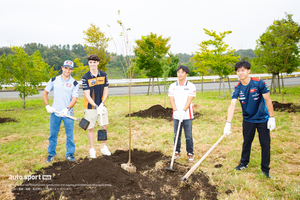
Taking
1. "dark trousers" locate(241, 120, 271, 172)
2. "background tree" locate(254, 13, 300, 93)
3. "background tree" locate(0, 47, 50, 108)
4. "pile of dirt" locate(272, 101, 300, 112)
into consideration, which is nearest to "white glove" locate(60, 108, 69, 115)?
"dark trousers" locate(241, 120, 271, 172)

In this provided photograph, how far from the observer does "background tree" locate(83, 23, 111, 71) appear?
13.7m

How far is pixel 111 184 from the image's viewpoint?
3.14 m

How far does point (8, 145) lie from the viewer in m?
5.32

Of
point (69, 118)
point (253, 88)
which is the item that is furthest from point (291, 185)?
point (69, 118)

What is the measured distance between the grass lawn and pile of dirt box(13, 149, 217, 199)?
292 millimetres

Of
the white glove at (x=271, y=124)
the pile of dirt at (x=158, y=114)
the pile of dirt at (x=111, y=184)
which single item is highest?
the white glove at (x=271, y=124)

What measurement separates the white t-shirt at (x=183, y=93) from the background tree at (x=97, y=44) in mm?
10836

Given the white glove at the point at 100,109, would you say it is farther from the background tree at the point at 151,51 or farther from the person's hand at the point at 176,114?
the background tree at the point at 151,51

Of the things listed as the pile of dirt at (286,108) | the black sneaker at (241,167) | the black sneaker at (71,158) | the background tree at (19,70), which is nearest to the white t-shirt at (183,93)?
the black sneaker at (241,167)

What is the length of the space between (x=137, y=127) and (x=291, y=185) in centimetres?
494

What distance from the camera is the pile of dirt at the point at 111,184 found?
298cm

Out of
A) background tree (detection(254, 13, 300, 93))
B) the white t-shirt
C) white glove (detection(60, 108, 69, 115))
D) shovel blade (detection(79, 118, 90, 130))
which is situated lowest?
shovel blade (detection(79, 118, 90, 130))

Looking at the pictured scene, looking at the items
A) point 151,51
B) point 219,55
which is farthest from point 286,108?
point 151,51

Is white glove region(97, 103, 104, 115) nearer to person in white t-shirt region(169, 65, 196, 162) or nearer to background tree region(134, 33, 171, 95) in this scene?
person in white t-shirt region(169, 65, 196, 162)
